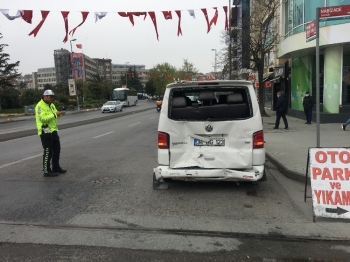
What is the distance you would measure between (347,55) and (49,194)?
17131 millimetres

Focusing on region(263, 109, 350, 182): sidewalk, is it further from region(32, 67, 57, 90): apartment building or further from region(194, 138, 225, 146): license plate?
region(32, 67, 57, 90): apartment building

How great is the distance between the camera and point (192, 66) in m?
75.2

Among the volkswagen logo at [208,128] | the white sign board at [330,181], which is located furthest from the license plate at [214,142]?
the white sign board at [330,181]

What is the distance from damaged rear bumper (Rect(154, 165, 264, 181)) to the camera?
219 inches

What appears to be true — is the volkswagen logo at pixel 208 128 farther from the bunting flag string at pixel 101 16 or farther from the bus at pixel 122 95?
the bus at pixel 122 95

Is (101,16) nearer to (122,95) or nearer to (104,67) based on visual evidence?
(122,95)

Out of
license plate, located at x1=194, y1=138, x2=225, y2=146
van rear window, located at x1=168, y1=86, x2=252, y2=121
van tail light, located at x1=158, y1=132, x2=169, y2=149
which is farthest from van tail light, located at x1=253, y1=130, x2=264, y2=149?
van tail light, located at x1=158, y1=132, x2=169, y2=149

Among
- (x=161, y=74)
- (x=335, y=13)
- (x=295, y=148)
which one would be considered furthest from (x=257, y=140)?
(x=161, y=74)

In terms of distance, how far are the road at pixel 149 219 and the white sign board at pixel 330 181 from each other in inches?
11.9

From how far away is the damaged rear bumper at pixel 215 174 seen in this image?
5566 millimetres

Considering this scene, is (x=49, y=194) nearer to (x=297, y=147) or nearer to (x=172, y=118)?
(x=172, y=118)

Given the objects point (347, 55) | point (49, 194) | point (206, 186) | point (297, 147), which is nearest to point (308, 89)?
point (347, 55)

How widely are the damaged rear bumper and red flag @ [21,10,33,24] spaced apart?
34.0 feet

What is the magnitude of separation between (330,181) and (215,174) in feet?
5.68
